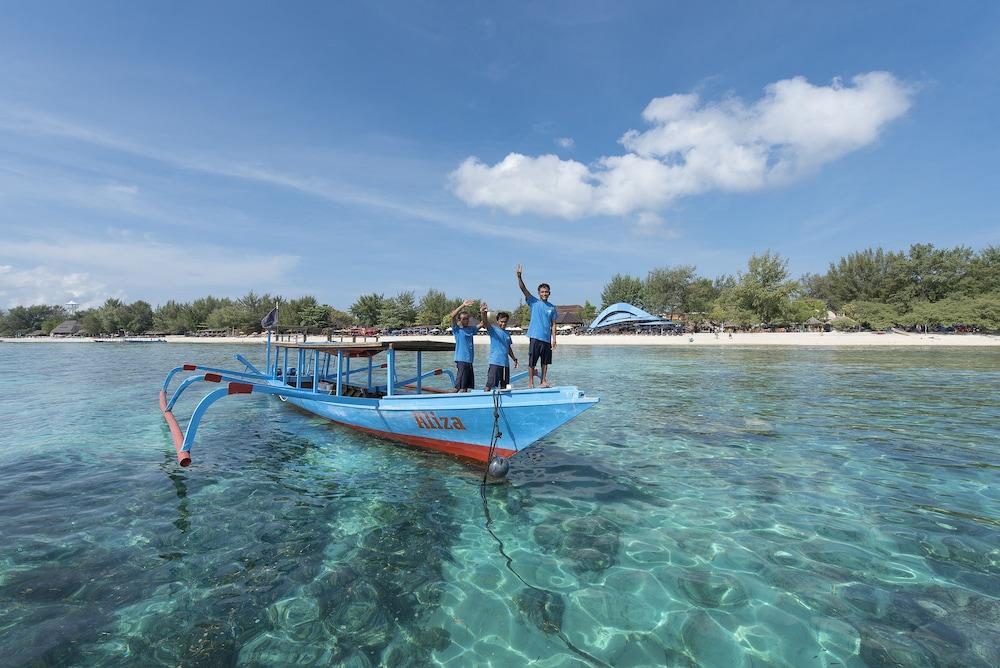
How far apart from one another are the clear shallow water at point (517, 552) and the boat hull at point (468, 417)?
55 cm

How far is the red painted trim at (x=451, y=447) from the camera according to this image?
26.7ft

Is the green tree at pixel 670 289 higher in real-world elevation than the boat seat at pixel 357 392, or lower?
higher

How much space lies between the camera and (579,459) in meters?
8.98

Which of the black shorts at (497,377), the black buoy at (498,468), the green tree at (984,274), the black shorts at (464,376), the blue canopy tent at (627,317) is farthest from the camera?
the green tree at (984,274)

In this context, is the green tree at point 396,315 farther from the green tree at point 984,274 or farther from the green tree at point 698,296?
the green tree at point 984,274

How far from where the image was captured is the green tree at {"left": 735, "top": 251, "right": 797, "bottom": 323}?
6288cm

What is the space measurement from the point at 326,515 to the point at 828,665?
5960mm

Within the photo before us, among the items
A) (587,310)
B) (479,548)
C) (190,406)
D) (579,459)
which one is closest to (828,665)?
(479,548)

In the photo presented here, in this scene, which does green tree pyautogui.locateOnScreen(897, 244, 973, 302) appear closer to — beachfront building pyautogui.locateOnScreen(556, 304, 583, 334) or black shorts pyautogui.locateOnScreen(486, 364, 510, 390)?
beachfront building pyautogui.locateOnScreen(556, 304, 583, 334)

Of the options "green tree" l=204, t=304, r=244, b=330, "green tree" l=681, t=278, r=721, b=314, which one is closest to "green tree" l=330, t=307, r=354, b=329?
"green tree" l=204, t=304, r=244, b=330

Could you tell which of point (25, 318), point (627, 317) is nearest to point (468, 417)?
point (627, 317)

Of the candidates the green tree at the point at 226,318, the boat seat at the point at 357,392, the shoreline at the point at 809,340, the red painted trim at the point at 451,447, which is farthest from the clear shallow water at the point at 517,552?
the green tree at the point at 226,318

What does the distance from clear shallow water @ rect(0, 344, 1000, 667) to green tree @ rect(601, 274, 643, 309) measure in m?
74.3

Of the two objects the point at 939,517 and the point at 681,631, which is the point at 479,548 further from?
the point at 939,517
